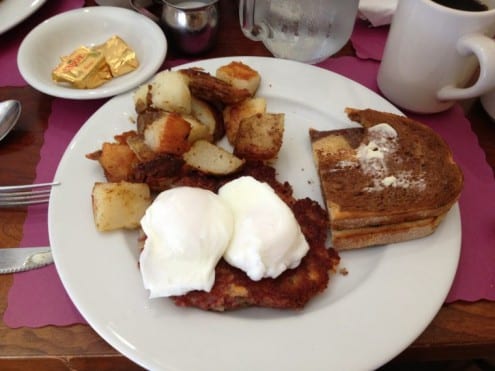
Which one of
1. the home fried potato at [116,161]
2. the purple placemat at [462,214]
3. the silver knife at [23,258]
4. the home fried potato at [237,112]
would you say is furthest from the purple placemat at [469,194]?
the silver knife at [23,258]

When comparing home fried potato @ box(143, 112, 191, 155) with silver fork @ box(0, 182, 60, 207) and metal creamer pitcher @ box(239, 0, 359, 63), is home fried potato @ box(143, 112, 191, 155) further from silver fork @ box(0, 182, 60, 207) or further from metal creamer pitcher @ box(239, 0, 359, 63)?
metal creamer pitcher @ box(239, 0, 359, 63)

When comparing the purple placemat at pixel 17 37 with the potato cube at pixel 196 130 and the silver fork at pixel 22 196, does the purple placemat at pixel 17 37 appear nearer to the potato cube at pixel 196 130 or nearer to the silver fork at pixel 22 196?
the silver fork at pixel 22 196

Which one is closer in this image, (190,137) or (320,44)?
(190,137)

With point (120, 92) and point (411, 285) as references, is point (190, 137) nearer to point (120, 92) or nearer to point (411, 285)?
point (120, 92)

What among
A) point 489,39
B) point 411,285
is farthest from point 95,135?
point 489,39

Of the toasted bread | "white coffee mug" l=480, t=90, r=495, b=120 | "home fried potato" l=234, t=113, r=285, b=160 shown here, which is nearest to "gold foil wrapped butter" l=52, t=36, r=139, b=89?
"home fried potato" l=234, t=113, r=285, b=160

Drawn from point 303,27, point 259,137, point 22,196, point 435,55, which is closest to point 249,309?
point 259,137

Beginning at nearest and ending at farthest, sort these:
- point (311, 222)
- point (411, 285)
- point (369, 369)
A: 1. point (369, 369)
2. point (411, 285)
3. point (311, 222)
